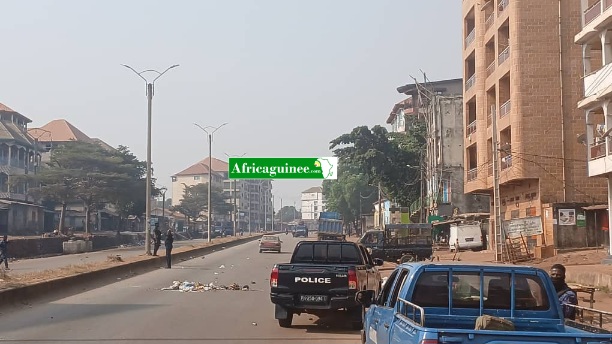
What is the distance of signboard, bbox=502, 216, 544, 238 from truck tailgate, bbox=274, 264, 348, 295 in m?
25.6

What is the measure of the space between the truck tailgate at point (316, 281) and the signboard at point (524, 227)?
1008 inches

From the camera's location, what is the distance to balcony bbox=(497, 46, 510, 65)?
127 ft

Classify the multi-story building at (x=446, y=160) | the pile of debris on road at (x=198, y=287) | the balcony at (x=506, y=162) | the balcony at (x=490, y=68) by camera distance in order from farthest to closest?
the multi-story building at (x=446, y=160), the balcony at (x=490, y=68), the balcony at (x=506, y=162), the pile of debris on road at (x=198, y=287)

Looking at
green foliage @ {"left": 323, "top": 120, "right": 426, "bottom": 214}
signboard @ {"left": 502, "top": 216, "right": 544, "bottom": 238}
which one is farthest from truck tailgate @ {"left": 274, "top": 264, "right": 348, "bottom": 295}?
green foliage @ {"left": 323, "top": 120, "right": 426, "bottom": 214}

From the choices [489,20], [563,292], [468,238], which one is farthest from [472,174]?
[563,292]

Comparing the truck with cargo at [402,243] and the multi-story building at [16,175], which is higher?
the multi-story building at [16,175]

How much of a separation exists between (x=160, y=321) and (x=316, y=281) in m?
3.18

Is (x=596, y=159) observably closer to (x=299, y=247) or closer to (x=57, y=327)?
(x=299, y=247)

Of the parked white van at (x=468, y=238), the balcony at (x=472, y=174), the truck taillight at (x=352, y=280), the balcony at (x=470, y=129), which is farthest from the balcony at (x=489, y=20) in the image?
the truck taillight at (x=352, y=280)

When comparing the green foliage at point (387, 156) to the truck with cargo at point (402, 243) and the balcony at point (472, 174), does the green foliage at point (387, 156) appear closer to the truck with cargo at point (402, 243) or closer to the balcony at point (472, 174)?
the balcony at point (472, 174)

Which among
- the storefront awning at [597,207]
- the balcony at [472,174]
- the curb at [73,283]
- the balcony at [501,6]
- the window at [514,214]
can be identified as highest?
the balcony at [501,6]

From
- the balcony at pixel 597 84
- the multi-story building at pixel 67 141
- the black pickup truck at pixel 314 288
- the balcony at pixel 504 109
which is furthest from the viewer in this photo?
the multi-story building at pixel 67 141

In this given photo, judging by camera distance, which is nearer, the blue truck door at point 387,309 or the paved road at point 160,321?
the blue truck door at point 387,309

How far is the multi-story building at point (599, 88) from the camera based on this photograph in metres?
28.0
